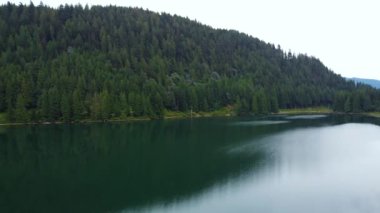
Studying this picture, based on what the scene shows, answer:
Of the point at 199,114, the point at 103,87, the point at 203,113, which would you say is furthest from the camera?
the point at 203,113

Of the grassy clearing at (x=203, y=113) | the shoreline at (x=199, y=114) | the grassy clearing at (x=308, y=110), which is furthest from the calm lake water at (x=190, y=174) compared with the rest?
the grassy clearing at (x=308, y=110)

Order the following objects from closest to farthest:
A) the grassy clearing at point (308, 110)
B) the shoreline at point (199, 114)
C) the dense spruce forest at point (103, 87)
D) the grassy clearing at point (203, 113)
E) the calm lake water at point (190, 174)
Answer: the calm lake water at point (190, 174)
the shoreline at point (199, 114)
the dense spruce forest at point (103, 87)
the grassy clearing at point (203, 113)
the grassy clearing at point (308, 110)

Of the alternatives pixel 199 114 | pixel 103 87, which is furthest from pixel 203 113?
pixel 103 87

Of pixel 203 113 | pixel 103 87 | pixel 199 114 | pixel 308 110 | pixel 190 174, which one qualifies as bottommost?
pixel 190 174

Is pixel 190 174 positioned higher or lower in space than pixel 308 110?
lower

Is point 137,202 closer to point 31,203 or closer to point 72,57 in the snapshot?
point 31,203

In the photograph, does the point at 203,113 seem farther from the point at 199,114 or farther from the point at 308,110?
the point at 308,110

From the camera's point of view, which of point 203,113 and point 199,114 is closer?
point 199,114

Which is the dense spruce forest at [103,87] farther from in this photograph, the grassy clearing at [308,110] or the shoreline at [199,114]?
the grassy clearing at [308,110]

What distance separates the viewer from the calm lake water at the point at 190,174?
110 ft

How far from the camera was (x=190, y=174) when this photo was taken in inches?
1769

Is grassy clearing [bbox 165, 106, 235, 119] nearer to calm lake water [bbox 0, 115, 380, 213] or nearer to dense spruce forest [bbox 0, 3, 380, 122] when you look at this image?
dense spruce forest [bbox 0, 3, 380, 122]

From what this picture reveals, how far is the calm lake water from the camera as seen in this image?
33.6 m

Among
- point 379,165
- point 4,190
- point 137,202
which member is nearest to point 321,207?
point 137,202
